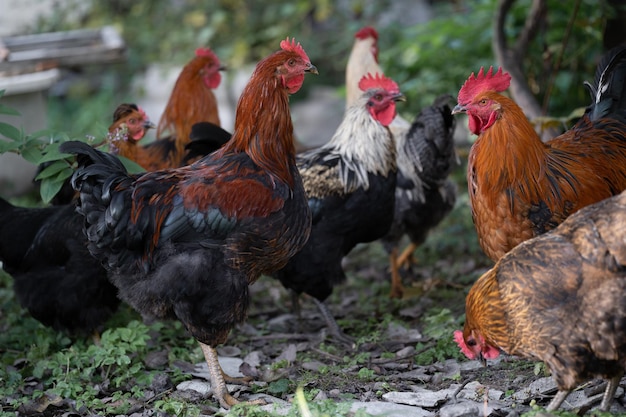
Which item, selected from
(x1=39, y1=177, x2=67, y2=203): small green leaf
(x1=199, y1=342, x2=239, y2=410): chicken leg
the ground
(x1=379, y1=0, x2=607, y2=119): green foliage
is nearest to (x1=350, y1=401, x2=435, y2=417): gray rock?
the ground

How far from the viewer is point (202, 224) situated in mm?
4094

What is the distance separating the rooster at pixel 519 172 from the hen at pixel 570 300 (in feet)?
2.10

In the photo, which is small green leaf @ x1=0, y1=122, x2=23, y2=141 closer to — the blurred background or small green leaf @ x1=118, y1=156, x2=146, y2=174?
small green leaf @ x1=118, y1=156, x2=146, y2=174

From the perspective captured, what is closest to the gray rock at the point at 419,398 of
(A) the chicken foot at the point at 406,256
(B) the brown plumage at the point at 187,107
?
(A) the chicken foot at the point at 406,256

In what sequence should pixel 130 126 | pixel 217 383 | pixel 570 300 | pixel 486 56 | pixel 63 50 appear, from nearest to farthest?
pixel 570 300
pixel 217 383
pixel 130 126
pixel 486 56
pixel 63 50

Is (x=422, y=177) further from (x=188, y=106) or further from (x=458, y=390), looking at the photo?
(x=458, y=390)

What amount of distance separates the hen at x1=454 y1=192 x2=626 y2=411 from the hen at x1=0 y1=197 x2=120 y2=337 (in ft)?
9.28

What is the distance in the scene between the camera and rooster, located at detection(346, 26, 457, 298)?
624cm

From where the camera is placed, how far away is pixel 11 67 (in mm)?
8367

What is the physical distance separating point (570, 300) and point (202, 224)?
2.02 metres

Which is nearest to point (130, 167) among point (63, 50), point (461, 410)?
point (461, 410)

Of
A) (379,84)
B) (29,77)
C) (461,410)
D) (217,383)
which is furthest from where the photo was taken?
(29,77)

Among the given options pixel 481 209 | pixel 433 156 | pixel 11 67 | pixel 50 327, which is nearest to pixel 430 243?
pixel 433 156

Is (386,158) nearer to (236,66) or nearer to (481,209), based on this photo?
(481,209)
